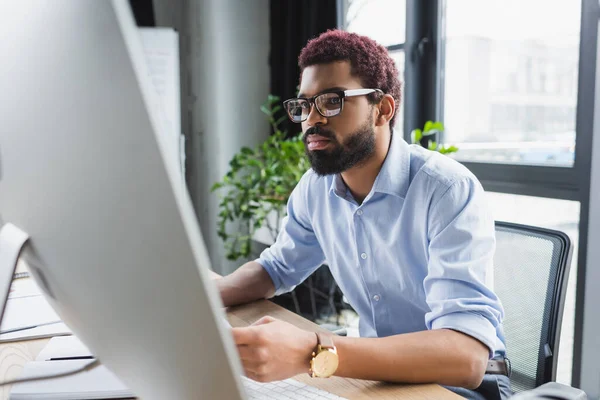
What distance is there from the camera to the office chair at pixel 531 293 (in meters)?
1.10

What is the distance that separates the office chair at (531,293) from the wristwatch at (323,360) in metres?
0.56

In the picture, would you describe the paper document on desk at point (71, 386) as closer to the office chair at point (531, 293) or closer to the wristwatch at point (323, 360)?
the wristwatch at point (323, 360)

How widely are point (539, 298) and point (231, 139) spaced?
9.60ft

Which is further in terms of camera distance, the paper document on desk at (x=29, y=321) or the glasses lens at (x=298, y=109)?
the glasses lens at (x=298, y=109)

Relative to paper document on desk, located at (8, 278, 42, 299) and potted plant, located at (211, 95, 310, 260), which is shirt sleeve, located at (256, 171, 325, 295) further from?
potted plant, located at (211, 95, 310, 260)

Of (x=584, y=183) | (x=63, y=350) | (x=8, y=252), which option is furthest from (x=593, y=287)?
(x=8, y=252)

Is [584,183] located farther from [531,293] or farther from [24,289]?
[24,289]

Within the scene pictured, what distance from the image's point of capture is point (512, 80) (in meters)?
2.36

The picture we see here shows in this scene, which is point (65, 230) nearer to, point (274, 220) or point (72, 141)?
point (72, 141)

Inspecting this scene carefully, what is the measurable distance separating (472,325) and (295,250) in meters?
0.59

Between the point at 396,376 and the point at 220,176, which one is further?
the point at 220,176

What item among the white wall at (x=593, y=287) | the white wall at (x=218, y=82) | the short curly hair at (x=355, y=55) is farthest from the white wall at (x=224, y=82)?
the short curly hair at (x=355, y=55)

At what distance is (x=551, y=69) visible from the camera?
2.15m

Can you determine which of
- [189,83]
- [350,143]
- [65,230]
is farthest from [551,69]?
[189,83]
